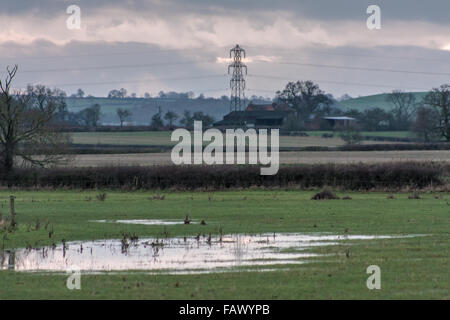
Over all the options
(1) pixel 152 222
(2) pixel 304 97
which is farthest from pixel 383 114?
(1) pixel 152 222

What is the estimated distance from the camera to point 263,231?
27547 mm

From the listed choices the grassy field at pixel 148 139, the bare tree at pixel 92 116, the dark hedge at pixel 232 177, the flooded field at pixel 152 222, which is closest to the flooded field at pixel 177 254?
the flooded field at pixel 152 222

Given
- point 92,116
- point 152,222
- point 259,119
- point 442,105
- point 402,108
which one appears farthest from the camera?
point 402,108

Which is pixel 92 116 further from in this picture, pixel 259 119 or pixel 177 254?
pixel 177 254

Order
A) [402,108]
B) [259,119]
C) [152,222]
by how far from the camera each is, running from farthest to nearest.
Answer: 1. [402,108]
2. [259,119]
3. [152,222]

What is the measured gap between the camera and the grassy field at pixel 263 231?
16.1 meters

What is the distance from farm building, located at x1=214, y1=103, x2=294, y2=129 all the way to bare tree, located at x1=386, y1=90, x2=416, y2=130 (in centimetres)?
2199

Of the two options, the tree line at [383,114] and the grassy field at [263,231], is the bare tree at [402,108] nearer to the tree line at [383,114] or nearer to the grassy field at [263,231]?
the tree line at [383,114]

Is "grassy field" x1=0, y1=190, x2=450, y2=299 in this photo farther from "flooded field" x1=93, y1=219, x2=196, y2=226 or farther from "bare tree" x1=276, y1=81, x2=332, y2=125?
"bare tree" x1=276, y1=81, x2=332, y2=125

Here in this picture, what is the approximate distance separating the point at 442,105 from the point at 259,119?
141 ft

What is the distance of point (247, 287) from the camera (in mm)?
16344

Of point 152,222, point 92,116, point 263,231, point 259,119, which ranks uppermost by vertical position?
point 92,116
